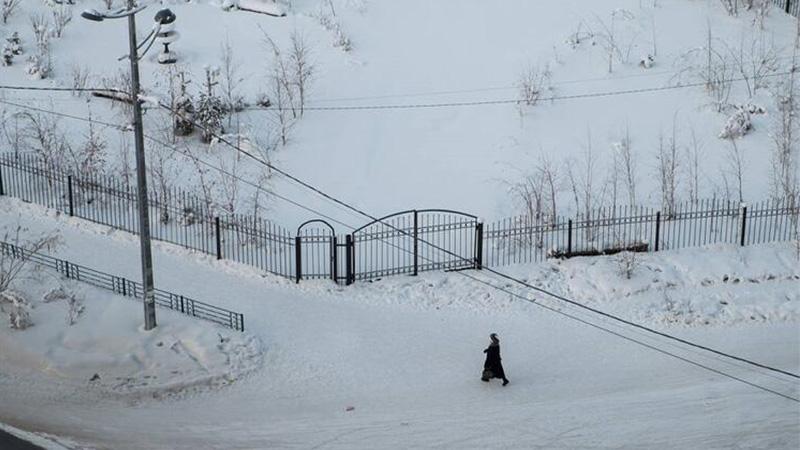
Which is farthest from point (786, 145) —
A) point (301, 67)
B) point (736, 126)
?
point (301, 67)

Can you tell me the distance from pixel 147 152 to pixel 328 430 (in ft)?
41.1

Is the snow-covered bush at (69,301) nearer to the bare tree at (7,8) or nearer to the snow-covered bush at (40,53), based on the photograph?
the snow-covered bush at (40,53)

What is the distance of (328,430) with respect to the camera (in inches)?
699

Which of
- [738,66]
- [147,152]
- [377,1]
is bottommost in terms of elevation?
[147,152]

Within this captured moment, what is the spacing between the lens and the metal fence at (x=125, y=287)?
21469mm

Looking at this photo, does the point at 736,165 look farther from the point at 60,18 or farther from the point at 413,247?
the point at 60,18

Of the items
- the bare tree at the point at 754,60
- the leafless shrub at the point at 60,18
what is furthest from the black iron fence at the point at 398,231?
the leafless shrub at the point at 60,18

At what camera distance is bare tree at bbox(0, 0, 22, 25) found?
1315 inches

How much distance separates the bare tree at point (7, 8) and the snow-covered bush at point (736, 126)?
21.8 metres

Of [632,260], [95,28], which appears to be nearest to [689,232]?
[632,260]

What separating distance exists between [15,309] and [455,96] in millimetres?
15076

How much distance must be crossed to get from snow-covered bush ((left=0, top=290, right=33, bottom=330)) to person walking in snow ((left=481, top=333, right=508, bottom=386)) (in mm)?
8579

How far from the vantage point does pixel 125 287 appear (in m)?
22.1

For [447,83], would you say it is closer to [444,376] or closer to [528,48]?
[528,48]
